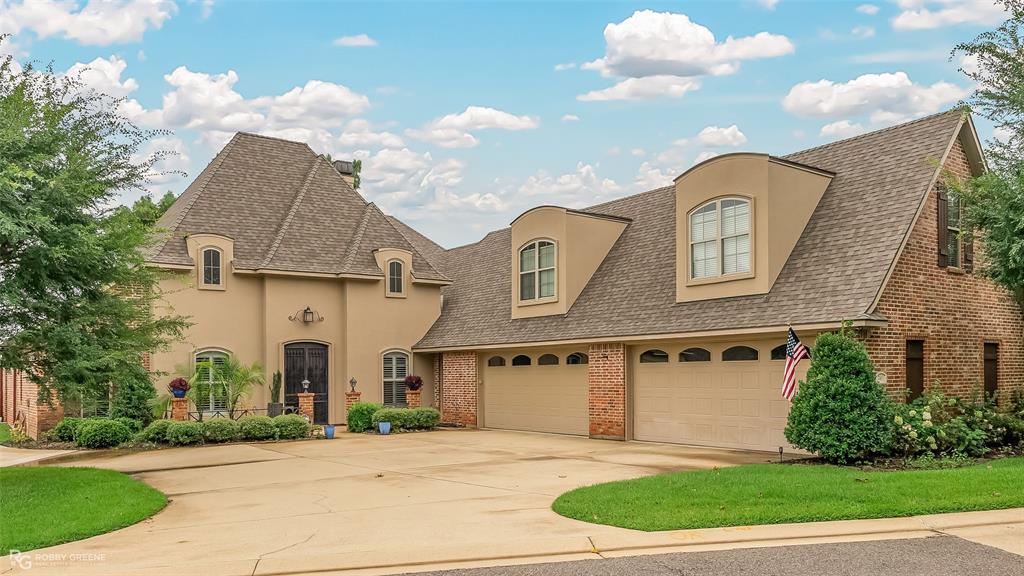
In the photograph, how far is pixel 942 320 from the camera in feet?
54.1

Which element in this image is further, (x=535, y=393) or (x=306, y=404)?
(x=306, y=404)

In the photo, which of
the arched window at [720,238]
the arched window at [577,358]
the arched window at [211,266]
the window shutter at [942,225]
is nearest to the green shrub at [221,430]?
the arched window at [211,266]

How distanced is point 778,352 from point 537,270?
808 cm

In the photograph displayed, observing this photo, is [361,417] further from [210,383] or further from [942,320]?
[942,320]

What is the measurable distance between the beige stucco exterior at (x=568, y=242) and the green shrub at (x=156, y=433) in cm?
941

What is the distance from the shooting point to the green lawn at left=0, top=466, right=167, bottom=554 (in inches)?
355

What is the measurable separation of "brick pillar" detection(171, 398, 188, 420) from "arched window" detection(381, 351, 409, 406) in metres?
6.15

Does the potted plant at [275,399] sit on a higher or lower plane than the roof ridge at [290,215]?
lower

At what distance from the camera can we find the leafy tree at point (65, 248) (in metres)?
11.4

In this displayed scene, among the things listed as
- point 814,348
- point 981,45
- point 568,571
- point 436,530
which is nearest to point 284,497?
point 436,530

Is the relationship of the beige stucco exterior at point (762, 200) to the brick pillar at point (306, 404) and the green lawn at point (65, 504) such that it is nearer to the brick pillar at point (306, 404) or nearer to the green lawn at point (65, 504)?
the brick pillar at point (306, 404)

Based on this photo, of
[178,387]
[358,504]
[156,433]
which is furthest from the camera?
[178,387]

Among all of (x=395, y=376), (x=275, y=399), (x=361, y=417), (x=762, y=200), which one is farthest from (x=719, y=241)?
(x=275, y=399)

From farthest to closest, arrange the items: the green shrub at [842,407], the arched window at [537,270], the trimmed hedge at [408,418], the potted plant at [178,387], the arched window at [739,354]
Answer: the trimmed hedge at [408,418] → the arched window at [537,270] → the potted plant at [178,387] → the arched window at [739,354] → the green shrub at [842,407]
